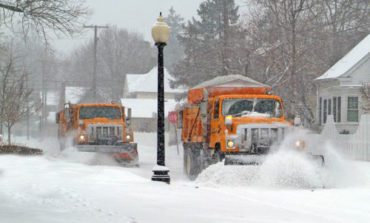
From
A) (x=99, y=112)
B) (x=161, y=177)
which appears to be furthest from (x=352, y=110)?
(x=161, y=177)

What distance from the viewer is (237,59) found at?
37656 mm

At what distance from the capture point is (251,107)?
62.0 ft

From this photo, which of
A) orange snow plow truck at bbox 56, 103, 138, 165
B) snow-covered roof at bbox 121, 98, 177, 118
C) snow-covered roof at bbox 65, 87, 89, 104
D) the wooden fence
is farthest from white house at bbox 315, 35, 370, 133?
snow-covered roof at bbox 65, 87, 89, 104

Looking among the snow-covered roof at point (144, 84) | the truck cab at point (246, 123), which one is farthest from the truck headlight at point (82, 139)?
the snow-covered roof at point (144, 84)

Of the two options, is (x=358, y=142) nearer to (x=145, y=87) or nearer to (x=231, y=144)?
(x=231, y=144)

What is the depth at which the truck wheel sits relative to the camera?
20.3 m

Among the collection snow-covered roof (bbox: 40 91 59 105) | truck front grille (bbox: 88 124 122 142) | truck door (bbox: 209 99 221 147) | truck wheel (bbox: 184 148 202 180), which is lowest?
truck wheel (bbox: 184 148 202 180)

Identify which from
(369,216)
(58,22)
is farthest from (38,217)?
(58,22)

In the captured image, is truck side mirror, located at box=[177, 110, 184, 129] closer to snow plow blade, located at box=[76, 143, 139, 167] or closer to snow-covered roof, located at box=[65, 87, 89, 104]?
snow plow blade, located at box=[76, 143, 139, 167]

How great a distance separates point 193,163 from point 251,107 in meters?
3.13

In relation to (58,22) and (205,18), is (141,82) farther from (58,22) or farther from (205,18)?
(58,22)

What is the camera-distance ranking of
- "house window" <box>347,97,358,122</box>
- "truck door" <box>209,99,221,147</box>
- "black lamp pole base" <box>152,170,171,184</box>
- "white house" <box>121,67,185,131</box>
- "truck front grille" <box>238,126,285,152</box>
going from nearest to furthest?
1. "black lamp pole base" <box>152,170,171,184</box>
2. "truck front grille" <box>238,126,285,152</box>
3. "truck door" <box>209,99,221,147</box>
4. "house window" <box>347,97,358,122</box>
5. "white house" <box>121,67,185,131</box>

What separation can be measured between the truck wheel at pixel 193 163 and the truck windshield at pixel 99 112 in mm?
5633

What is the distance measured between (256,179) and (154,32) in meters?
4.19
